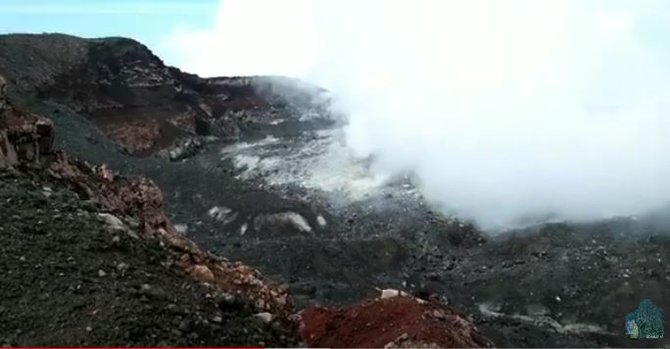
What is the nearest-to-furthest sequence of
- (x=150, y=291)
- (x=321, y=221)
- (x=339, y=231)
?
(x=150, y=291) → (x=339, y=231) → (x=321, y=221)

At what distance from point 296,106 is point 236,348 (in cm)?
6582

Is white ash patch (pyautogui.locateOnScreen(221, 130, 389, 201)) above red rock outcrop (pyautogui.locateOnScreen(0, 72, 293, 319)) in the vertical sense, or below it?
above

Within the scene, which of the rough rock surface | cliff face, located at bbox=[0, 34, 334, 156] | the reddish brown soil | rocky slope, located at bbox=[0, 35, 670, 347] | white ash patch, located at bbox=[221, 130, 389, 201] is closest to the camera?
the rough rock surface

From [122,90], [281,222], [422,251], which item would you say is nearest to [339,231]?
[281,222]

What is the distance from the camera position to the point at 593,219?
29344mm

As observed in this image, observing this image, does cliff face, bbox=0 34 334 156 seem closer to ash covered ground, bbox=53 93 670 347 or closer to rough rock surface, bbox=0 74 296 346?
ash covered ground, bbox=53 93 670 347

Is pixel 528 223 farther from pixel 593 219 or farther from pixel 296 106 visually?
pixel 296 106

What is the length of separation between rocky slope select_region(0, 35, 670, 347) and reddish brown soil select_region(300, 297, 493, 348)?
15cm

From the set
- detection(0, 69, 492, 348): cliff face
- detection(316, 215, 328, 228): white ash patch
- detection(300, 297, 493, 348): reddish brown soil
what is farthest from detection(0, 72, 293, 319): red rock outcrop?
detection(316, 215, 328, 228): white ash patch

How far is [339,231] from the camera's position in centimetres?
3103

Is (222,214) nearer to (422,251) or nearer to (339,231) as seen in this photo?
(339,231)

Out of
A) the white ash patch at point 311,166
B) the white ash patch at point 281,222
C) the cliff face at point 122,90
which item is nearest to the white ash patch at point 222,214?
the white ash patch at point 281,222

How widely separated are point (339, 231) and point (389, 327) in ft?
55.3

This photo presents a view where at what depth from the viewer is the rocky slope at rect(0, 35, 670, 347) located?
23.2 metres
